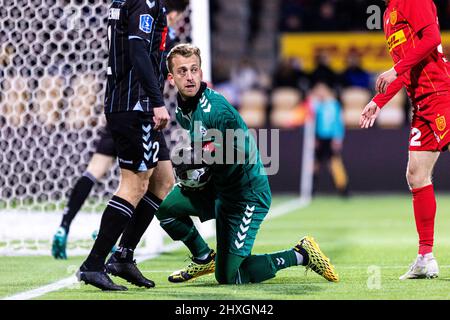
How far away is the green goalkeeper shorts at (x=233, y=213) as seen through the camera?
19.0 feet

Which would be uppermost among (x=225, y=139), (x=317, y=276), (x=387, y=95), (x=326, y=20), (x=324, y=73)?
(x=326, y=20)

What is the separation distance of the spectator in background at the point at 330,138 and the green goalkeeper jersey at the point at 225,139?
9987 mm

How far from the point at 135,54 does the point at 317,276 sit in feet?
6.16

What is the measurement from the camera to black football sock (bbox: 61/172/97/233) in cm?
775

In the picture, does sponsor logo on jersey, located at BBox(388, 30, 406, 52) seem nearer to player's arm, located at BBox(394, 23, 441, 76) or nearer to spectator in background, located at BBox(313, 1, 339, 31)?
player's arm, located at BBox(394, 23, 441, 76)

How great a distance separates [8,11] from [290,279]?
3.60 metres

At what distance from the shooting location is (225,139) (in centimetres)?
560

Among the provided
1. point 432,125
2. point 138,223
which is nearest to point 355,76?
point 432,125

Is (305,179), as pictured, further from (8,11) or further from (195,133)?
(195,133)

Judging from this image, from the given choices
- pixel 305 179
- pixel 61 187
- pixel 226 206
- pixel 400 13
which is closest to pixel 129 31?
pixel 226 206

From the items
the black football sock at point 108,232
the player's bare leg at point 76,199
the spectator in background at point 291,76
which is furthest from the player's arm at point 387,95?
the spectator in background at point 291,76

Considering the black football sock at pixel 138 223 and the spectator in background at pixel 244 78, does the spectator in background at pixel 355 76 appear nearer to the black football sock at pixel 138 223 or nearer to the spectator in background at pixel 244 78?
the spectator in background at pixel 244 78

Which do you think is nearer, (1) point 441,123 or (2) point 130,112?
(2) point 130,112

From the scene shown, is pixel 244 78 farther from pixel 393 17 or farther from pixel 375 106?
pixel 375 106
